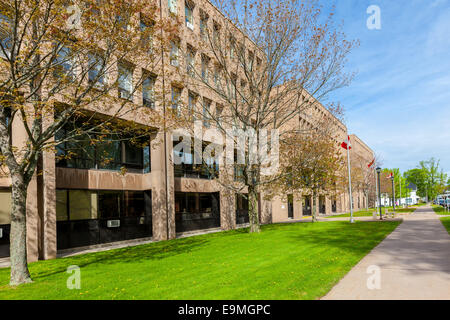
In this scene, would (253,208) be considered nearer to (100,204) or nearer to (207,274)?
(100,204)

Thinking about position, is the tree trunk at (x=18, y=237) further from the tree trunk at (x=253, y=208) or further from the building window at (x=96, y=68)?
the tree trunk at (x=253, y=208)

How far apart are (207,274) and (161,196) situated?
12277mm

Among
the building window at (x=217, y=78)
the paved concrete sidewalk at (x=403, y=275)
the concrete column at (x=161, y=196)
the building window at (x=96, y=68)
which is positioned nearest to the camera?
the paved concrete sidewalk at (x=403, y=275)

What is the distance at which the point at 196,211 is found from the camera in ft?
83.9

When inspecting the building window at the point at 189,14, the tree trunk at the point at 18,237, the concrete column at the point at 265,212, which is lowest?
the concrete column at the point at 265,212

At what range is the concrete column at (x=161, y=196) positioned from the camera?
798 inches

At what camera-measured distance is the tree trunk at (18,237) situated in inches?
340

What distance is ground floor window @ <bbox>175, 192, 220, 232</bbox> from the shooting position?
23844 mm

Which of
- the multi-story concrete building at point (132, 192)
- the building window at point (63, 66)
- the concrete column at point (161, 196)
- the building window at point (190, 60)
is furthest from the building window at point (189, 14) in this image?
the building window at point (63, 66)

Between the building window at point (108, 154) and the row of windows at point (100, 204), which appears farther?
the building window at point (108, 154)

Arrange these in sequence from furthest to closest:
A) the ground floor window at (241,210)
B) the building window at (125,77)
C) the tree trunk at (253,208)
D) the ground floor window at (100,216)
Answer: the ground floor window at (241,210) → the tree trunk at (253,208) → the ground floor window at (100,216) → the building window at (125,77)

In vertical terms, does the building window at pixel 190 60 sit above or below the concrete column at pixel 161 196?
above

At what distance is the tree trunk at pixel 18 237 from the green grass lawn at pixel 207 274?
37cm
